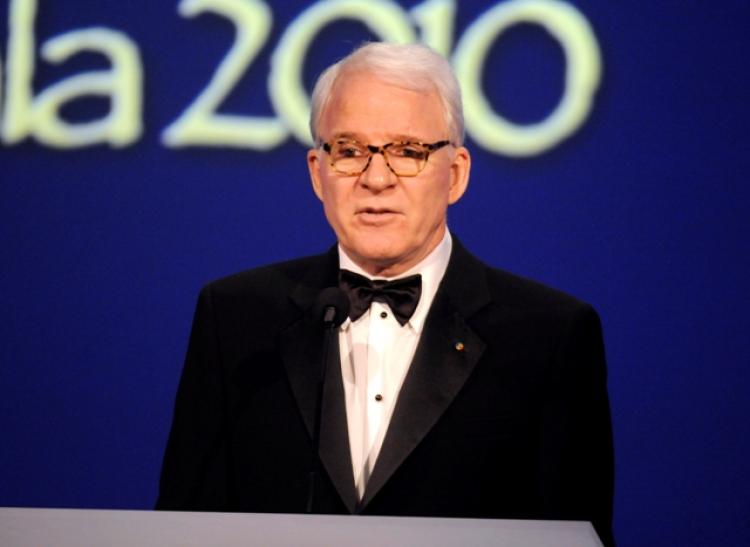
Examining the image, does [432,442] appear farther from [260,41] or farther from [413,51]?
[260,41]

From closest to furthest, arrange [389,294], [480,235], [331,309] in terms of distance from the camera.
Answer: [331,309]
[389,294]
[480,235]

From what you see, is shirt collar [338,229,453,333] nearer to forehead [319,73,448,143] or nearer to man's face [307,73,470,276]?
man's face [307,73,470,276]

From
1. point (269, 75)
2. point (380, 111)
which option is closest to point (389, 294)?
point (380, 111)

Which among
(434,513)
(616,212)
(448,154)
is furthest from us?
(616,212)

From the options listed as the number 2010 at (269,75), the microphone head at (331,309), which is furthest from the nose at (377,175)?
the number 2010 at (269,75)

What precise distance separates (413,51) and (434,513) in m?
0.71

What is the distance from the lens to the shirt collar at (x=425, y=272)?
1921 millimetres

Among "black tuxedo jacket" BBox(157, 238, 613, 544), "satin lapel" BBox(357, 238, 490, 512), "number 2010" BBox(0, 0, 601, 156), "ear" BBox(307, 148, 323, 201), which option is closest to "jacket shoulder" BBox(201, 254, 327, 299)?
"black tuxedo jacket" BBox(157, 238, 613, 544)

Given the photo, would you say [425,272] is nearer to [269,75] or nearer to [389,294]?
[389,294]

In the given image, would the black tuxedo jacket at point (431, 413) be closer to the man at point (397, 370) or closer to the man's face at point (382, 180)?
the man at point (397, 370)

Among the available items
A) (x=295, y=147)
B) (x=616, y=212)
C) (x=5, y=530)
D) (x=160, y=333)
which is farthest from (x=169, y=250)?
(x=5, y=530)

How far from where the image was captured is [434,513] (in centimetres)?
177

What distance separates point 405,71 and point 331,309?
0.45 meters

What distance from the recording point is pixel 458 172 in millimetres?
1971
